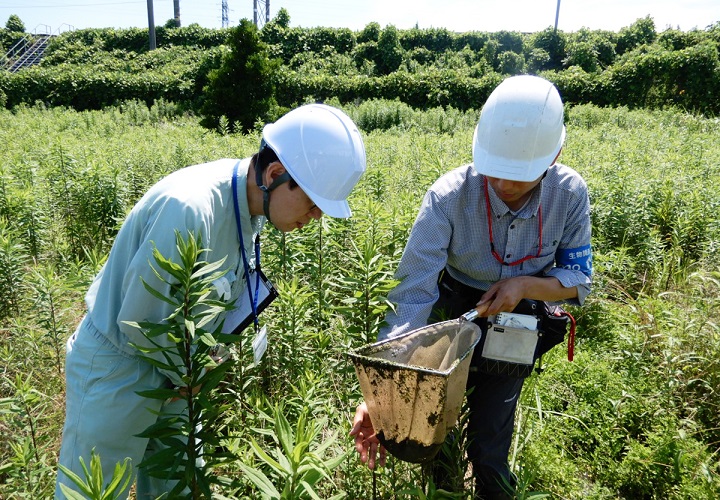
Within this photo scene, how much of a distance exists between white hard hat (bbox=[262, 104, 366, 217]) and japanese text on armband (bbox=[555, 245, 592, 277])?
101 centimetres

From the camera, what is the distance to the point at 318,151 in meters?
1.71

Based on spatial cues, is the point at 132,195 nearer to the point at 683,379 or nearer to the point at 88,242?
the point at 88,242

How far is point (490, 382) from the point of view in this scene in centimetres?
211

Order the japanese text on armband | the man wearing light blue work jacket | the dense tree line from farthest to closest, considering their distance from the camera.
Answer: the dense tree line < the japanese text on armband < the man wearing light blue work jacket

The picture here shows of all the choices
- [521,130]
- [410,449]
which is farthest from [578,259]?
[410,449]

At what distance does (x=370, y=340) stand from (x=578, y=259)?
0.93 metres

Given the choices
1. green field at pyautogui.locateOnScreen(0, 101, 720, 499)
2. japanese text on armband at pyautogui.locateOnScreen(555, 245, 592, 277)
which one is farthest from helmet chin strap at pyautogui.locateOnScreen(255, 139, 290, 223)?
japanese text on armband at pyautogui.locateOnScreen(555, 245, 592, 277)

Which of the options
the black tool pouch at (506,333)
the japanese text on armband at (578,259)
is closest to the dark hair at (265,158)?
the black tool pouch at (506,333)

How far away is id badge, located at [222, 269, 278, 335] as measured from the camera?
79.5 inches

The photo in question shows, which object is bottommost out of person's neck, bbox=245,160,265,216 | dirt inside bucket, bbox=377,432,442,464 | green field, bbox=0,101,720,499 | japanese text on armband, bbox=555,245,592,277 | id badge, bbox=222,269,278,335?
green field, bbox=0,101,720,499

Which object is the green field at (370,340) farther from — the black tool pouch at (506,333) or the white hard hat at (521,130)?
the white hard hat at (521,130)

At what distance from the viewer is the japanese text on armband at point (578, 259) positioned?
210cm

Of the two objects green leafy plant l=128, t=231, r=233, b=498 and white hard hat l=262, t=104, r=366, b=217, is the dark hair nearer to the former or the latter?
white hard hat l=262, t=104, r=366, b=217

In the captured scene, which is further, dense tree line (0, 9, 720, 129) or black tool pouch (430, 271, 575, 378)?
dense tree line (0, 9, 720, 129)
